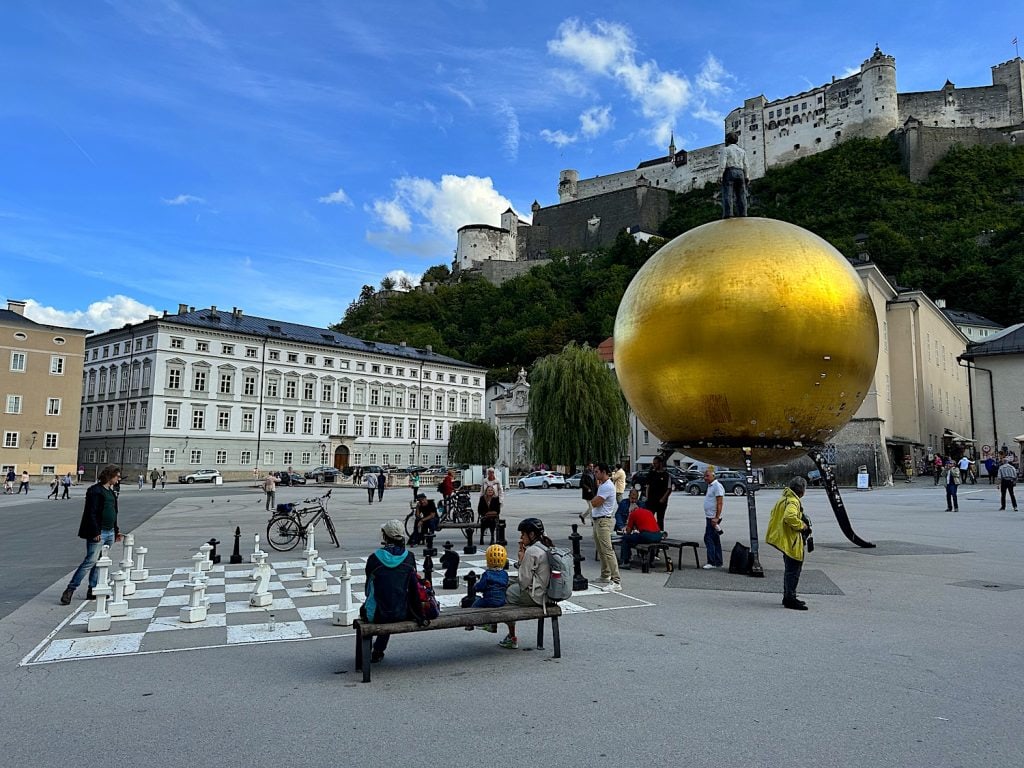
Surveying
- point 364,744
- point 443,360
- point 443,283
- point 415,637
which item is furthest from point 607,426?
point 443,283

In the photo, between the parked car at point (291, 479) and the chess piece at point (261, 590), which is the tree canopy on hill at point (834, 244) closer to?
the parked car at point (291, 479)

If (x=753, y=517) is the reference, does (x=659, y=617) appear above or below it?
below

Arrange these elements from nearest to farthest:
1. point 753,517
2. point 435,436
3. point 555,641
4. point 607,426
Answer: point 555,641, point 753,517, point 607,426, point 435,436

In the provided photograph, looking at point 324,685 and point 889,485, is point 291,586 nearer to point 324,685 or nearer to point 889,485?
point 324,685

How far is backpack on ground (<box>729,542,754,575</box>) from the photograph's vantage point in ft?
37.2

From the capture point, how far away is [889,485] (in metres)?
40.8

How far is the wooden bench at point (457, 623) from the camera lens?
19.1 feet

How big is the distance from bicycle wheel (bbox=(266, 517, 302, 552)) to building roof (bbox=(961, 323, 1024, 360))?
5244 cm

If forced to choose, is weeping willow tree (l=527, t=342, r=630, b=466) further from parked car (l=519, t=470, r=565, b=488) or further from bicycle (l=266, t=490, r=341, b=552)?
bicycle (l=266, t=490, r=341, b=552)

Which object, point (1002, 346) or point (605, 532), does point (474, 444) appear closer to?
point (1002, 346)

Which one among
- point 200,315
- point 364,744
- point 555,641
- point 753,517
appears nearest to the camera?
point 364,744

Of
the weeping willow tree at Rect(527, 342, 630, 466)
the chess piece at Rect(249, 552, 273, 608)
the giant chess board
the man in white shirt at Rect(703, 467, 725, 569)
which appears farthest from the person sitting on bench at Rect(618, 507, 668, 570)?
the weeping willow tree at Rect(527, 342, 630, 466)

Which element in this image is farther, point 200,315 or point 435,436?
point 435,436

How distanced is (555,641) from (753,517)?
6123 mm
